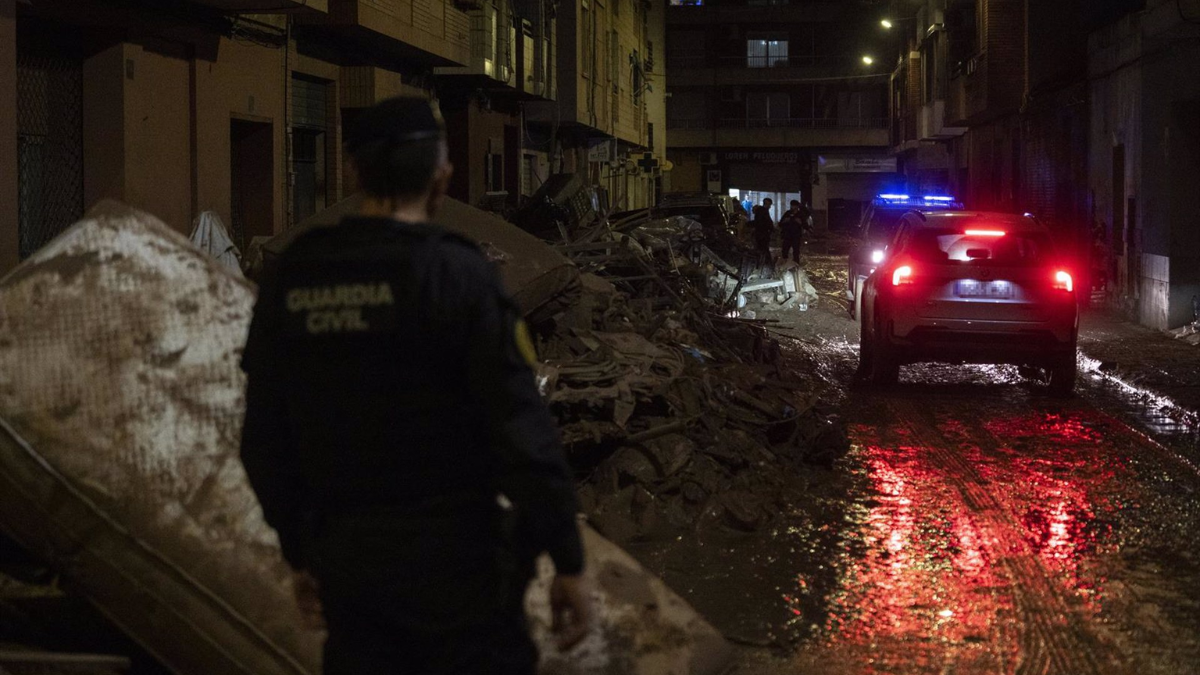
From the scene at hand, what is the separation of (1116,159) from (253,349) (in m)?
23.3

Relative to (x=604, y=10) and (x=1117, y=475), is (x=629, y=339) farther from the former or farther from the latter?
(x=604, y=10)

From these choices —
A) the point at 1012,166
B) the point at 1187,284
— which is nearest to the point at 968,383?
the point at 1187,284

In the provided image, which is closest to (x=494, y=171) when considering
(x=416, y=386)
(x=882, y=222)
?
(x=882, y=222)

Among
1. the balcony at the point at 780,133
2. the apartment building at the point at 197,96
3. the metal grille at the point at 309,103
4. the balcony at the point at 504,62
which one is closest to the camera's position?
the apartment building at the point at 197,96

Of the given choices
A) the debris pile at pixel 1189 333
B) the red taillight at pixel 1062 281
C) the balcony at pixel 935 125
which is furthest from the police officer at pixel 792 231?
the red taillight at pixel 1062 281

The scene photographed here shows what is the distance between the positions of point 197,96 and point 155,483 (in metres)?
11.3

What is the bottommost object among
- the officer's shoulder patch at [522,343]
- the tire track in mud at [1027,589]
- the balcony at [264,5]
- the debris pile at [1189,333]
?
the tire track in mud at [1027,589]

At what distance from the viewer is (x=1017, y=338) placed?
12789 mm

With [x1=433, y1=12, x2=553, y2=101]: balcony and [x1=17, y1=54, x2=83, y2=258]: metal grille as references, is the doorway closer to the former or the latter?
[x1=17, y1=54, x2=83, y2=258]: metal grille

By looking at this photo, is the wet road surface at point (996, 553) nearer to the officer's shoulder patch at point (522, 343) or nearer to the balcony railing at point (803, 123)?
the officer's shoulder patch at point (522, 343)

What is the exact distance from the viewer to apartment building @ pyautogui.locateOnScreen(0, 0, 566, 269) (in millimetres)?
12492

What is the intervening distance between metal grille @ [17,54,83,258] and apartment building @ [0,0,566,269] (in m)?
0.02

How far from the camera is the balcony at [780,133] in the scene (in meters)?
80.5

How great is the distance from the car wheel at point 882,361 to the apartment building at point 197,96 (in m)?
5.90
